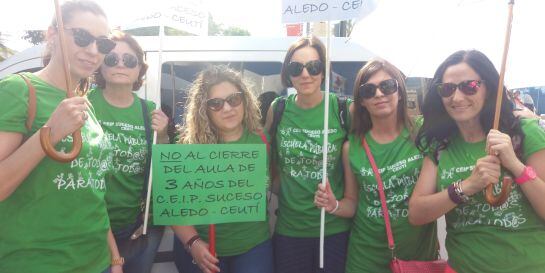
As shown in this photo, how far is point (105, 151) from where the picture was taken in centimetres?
180

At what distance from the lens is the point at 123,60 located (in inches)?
89.1

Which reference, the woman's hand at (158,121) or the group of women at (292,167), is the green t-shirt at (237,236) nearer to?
the group of women at (292,167)

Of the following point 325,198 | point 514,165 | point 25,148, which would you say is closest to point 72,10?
point 25,148

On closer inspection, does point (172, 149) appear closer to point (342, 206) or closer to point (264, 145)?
point (264, 145)

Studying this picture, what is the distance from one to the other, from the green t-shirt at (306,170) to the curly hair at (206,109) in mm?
223

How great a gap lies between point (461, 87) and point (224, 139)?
4.35 ft

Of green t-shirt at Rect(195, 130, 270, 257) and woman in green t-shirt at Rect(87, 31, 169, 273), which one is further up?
woman in green t-shirt at Rect(87, 31, 169, 273)

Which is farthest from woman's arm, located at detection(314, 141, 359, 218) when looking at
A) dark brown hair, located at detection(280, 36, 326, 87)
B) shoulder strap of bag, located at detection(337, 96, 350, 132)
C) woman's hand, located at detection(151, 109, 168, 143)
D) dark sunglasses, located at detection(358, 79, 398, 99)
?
woman's hand, located at detection(151, 109, 168, 143)

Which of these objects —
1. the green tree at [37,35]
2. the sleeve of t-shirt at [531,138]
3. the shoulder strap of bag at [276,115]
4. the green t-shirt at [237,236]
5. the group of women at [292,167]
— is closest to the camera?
the group of women at [292,167]

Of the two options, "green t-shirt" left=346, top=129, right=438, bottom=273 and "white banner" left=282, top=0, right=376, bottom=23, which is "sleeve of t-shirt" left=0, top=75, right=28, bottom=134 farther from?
"green t-shirt" left=346, top=129, right=438, bottom=273

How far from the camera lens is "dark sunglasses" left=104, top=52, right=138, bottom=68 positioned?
223cm

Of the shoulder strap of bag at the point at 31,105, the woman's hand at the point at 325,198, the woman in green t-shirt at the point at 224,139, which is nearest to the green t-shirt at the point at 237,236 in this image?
the woman in green t-shirt at the point at 224,139

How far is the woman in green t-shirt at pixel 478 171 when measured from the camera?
5.30ft

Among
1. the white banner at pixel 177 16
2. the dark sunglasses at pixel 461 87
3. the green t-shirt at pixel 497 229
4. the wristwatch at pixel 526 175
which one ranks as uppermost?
the white banner at pixel 177 16
